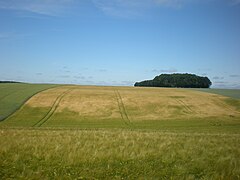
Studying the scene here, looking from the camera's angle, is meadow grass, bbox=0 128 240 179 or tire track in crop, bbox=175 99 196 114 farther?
tire track in crop, bbox=175 99 196 114

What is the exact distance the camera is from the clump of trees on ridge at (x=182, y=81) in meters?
132

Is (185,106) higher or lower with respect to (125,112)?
higher

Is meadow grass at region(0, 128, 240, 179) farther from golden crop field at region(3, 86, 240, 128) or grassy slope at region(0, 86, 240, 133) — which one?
golden crop field at region(3, 86, 240, 128)

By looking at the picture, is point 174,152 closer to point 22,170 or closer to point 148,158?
point 148,158

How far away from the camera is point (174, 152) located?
8508 millimetres

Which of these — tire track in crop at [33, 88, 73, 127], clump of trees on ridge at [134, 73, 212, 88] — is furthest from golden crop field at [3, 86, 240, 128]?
clump of trees on ridge at [134, 73, 212, 88]

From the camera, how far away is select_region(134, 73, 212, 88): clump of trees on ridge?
132500mm

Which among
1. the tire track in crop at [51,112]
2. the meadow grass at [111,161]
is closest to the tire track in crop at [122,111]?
the tire track in crop at [51,112]

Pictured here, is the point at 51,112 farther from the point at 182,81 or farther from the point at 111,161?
the point at 182,81

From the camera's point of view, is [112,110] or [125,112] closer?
[125,112]

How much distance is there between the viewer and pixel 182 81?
448 feet

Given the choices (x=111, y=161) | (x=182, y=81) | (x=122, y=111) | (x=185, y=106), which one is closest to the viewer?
(x=111, y=161)

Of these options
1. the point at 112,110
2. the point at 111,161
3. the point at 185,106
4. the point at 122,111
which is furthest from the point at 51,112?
the point at 111,161

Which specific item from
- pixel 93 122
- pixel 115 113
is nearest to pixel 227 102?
pixel 115 113
